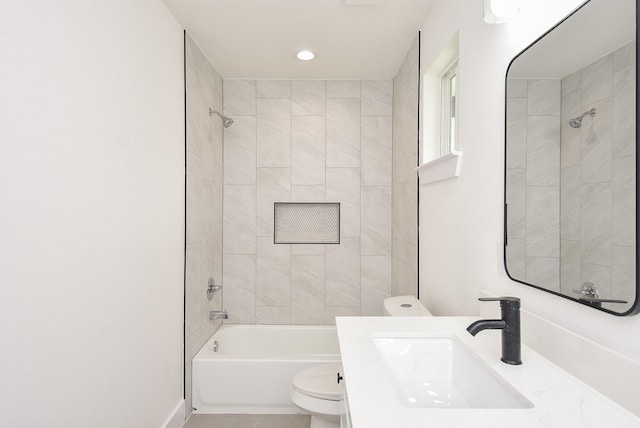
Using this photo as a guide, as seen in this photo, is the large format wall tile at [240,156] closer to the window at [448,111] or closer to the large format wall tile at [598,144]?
the window at [448,111]

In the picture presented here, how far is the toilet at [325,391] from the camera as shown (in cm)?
204

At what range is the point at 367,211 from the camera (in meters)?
3.31

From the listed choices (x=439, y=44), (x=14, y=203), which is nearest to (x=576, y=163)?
(x=439, y=44)

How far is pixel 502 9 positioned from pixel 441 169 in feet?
2.69

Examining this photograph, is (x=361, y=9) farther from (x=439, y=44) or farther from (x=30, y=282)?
(x=30, y=282)

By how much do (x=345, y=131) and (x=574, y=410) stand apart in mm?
2770

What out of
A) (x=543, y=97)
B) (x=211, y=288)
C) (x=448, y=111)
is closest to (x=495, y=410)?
(x=543, y=97)

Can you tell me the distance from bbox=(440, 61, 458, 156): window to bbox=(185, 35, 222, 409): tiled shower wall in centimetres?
154

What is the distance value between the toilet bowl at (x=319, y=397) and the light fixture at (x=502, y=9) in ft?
5.40

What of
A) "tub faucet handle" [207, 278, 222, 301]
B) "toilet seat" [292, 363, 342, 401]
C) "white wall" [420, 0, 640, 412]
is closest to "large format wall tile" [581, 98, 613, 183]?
"white wall" [420, 0, 640, 412]

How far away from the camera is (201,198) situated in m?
2.71

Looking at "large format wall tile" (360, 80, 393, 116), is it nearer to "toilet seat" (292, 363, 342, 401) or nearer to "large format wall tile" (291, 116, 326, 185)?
"large format wall tile" (291, 116, 326, 185)

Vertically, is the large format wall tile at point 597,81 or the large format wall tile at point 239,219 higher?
the large format wall tile at point 597,81

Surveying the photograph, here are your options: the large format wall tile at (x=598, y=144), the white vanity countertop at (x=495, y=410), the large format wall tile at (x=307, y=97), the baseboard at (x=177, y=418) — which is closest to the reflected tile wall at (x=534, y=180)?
the large format wall tile at (x=598, y=144)
